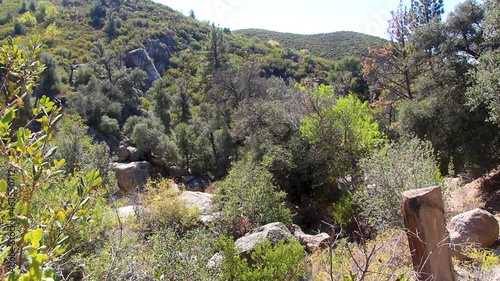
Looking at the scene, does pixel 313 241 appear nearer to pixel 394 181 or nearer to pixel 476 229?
pixel 394 181

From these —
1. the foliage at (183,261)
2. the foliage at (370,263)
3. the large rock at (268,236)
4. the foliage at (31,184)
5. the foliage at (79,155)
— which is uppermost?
the foliage at (31,184)

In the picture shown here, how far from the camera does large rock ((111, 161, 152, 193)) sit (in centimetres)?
2127

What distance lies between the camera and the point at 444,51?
1243 centimetres

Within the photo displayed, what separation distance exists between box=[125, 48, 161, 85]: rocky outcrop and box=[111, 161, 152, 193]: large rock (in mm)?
24593

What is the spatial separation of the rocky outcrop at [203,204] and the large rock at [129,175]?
858 centimetres

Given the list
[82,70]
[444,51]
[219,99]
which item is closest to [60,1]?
[82,70]

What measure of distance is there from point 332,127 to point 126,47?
4035cm

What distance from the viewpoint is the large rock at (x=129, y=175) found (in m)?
21.3

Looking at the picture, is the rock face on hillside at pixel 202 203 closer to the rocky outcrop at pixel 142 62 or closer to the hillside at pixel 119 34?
the hillside at pixel 119 34

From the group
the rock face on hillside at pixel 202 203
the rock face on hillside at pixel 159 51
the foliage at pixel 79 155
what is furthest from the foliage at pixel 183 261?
the rock face on hillside at pixel 159 51

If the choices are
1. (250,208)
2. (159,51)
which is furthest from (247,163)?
(159,51)

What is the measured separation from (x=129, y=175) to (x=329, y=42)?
57.3m

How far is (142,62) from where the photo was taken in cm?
4528

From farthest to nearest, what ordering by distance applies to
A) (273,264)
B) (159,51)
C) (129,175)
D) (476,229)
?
(159,51)
(129,175)
(476,229)
(273,264)
